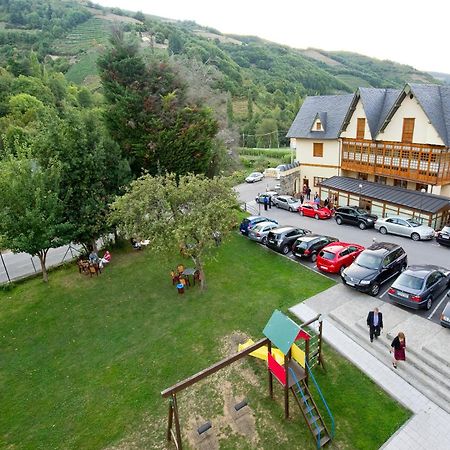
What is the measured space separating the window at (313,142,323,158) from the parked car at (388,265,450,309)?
75.9 feet

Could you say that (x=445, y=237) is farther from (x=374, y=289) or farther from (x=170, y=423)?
(x=170, y=423)

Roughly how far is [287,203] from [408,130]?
12.3m

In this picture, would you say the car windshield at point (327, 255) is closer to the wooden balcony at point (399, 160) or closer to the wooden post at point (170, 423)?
the wooden post at point (170, 423)

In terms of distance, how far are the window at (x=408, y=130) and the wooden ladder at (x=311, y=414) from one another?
84.0 feet

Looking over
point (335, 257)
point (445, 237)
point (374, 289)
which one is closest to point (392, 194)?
point (445, 237)

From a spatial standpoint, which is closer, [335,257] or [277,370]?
[277,370]

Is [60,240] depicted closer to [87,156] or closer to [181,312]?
[87,156]

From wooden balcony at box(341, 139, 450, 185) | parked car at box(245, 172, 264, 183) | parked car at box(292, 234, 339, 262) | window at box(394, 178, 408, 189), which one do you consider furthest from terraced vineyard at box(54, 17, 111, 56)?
parked car at box(292, 234, 339, 262)

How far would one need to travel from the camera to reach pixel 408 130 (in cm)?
2873

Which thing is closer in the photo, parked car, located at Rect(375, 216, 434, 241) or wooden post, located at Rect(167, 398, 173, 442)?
wooden post, located at Rect(167, 398, 173, 442)

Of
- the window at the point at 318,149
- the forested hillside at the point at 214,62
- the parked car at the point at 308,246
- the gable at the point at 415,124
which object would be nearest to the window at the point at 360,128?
the gable at the point at 415,124

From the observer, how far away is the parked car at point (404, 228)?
24422 millimetres

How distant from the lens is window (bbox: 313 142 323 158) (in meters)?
37.0

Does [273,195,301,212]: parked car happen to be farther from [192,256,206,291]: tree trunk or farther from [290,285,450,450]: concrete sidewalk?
[192,256,206,291]: tree trunk
